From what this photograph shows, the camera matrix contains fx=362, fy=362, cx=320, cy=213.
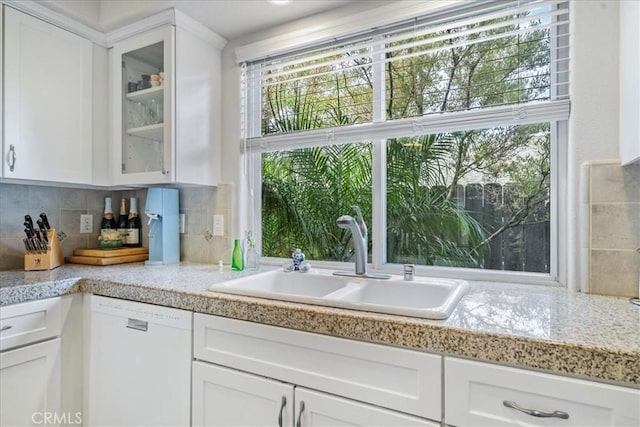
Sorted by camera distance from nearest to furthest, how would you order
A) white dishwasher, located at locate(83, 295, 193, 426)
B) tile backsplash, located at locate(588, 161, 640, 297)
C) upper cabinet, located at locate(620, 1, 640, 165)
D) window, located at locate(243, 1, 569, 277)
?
1. upper cabinet, located at locate(620, 1, 640, 165)
2. tile backsplash, located at locate(588, 161, 640, 297)
3. white dishwasher, located at locate(83, 295, 193, 426)
4. window, located at locate(243, 1, 569, 277)

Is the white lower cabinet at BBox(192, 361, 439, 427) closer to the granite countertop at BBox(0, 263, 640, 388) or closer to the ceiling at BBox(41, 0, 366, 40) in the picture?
the granite countertop at BBox(0, 263, 640, 388)

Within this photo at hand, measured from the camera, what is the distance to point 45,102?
1.69 metres

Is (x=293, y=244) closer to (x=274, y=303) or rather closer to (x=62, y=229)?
(x=274, y=303)

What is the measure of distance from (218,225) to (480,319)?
57.1 inches

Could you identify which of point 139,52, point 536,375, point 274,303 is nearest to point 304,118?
point 139,52

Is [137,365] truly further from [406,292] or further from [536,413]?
[536,413]

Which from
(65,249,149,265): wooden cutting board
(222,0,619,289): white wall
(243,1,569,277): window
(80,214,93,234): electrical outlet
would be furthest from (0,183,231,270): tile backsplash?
(222,0,619,289): white wall

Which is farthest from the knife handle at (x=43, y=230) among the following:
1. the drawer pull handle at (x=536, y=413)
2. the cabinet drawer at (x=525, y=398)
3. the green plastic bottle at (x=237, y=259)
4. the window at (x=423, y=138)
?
the drawer pull handle at (x=536, y=413)

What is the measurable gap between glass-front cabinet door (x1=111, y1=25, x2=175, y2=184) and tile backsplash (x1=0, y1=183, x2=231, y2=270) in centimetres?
31

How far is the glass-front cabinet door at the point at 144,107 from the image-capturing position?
1.76 m

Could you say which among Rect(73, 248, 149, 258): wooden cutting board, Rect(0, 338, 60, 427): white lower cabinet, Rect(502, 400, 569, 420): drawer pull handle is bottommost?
Rect(0, 338, 60, 427): white lower cabinet

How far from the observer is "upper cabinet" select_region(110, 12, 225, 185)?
176 cm

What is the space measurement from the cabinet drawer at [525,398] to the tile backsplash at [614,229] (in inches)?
23.4

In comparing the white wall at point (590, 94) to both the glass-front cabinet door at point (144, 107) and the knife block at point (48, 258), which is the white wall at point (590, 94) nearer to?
the glass-front cabinet door at point (144, 107)
